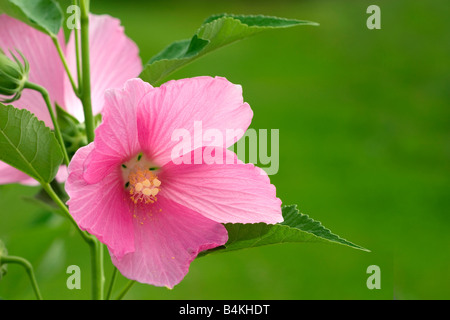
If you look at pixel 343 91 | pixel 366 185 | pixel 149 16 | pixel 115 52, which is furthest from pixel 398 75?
pixel 149 16

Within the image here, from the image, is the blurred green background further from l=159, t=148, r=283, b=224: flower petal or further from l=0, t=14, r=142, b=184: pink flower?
l=159, t=148, r=283, b=224: flower petal

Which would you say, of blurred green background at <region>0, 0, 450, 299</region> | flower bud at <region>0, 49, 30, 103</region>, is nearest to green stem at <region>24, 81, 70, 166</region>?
flower bud at <region>0, 49, 30, 103</region>

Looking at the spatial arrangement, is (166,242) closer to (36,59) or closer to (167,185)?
(167,185)

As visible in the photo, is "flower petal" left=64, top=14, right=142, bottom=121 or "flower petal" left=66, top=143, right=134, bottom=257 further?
"flower petal" left=64, top=14, right=142, bottom=121

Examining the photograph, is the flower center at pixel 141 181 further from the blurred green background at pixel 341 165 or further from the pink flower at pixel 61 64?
the blurred green background at pixel 341 165

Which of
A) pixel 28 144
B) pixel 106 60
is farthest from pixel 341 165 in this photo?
pixel 28 144
